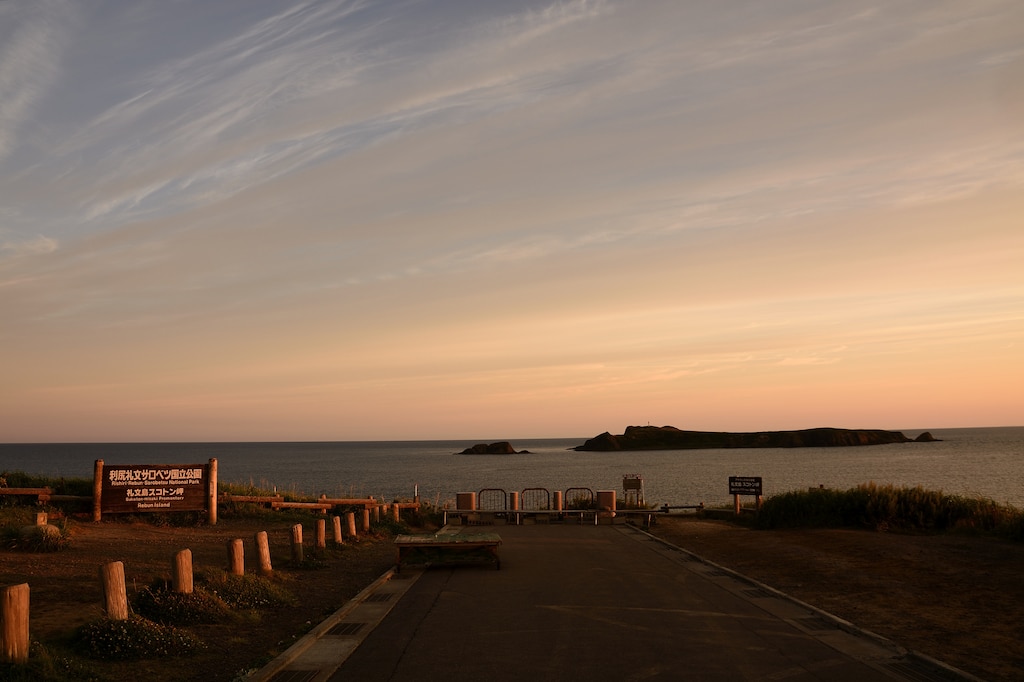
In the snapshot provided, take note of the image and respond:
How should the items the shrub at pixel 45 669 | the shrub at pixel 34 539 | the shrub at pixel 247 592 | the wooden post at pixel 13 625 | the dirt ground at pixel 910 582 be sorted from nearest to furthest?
1. the shrub at pixel 45 669
2. the wooden post at pixel 13 625
3. the dirt ground at pixel 910 582
4. the shrub at pixel 247 592
5. the shrub at pixel 34 539

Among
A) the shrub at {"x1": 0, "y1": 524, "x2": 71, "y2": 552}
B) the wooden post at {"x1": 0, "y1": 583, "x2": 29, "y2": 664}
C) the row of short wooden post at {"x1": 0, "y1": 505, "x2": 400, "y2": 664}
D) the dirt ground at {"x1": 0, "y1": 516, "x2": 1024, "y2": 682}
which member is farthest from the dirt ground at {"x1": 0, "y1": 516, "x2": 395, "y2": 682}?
the wooden post at {"x1": 0, "y1": 583, "x2": 29, "y2": 664}

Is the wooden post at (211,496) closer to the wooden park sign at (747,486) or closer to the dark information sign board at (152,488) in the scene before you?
the dark information sign board at (152,488)

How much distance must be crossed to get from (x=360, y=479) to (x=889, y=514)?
88.1 metres

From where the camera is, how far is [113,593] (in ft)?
33.8

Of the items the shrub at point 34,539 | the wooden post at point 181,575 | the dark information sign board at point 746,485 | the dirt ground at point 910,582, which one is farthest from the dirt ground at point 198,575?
the dark information sign board at point 746,485

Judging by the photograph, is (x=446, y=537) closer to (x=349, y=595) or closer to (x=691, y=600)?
(x=349, y=595)

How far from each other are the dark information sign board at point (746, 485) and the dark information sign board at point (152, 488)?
18.2 metres

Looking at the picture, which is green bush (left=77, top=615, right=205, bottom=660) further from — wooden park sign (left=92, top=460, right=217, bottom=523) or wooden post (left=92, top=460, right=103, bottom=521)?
wooden post (left=92, top=460, right=103, bottom=521)

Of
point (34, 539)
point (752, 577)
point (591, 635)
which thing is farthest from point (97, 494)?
point (591, 635)

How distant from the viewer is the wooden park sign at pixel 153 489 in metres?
24.5

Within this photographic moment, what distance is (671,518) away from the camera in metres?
32.3

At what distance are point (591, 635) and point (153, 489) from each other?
18.6m

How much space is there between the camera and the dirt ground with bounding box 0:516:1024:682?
10.2 m

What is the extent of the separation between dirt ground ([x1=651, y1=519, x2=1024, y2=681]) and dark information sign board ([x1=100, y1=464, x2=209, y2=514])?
48.5 ft
